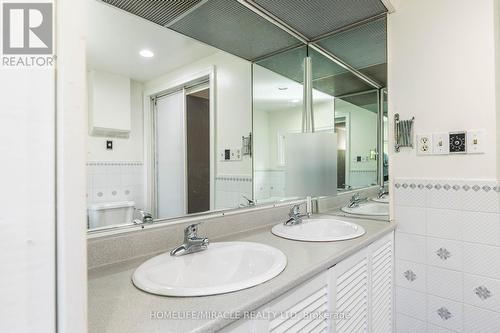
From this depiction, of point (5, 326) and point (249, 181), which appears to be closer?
point (5, 326)

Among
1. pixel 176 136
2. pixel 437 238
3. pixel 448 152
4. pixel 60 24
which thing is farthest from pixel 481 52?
pixel 60 24

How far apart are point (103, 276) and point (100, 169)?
38 centimetres

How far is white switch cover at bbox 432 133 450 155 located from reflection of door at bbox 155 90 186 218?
52.5 inches

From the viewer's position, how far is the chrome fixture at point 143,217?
105 cm

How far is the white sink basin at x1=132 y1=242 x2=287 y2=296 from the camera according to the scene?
770 millimetres

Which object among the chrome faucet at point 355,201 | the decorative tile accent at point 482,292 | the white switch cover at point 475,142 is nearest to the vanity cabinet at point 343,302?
the decorative tile accent at point 482,292

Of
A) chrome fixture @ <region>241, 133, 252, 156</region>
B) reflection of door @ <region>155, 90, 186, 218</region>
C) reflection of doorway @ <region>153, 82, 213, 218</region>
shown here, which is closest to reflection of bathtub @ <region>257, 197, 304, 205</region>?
chrome fixture @ <region>241, 133, 252, 156</region>

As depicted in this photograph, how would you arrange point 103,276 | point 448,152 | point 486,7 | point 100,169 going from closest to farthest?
point 103,276
point 100,169
point 486,7
point 448,152

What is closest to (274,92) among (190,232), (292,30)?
(292,30)

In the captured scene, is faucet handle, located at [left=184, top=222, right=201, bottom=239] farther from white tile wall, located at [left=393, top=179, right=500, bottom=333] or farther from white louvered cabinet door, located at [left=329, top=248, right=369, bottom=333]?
white tile wall, located at [left=393, top=179, right=500, bottom=333]

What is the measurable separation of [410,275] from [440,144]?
755 millimetres

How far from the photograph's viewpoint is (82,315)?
1.33 feet

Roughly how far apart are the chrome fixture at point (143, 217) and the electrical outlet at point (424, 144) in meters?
1.44

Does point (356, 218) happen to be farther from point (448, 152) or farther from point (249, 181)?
point (249, 181)
